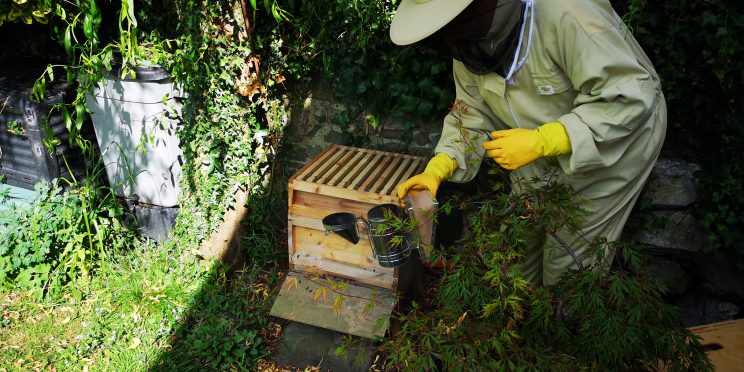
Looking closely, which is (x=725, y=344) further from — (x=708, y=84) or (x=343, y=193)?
(x=343, y=193)

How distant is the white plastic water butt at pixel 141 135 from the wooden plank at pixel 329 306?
1357mm

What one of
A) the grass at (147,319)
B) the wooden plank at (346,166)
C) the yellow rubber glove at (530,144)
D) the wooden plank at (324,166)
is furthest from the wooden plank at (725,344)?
the grass at (147,319)

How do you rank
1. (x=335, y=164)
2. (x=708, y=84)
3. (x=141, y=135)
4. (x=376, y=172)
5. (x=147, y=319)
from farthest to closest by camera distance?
(x=141, y=135)
(x=147, y=319)
(x=335, y=164)
(x=376, y=172)
(x=708, y=84)

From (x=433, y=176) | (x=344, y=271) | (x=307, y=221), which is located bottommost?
(x=344, y=271)

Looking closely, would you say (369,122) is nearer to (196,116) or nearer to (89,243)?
(196,116)

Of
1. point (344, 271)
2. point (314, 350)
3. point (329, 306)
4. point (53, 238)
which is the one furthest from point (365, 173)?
point (53, 238)

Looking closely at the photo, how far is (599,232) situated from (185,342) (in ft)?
7.65

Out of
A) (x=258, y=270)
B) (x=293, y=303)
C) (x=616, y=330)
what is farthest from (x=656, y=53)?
(x=258, y=270)

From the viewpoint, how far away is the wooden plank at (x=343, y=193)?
2693mm

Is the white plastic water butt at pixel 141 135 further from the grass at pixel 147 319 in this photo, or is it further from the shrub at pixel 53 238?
the grass at pixel 147 319

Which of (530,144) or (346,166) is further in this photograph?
(346,166)

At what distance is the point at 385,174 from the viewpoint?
298cm

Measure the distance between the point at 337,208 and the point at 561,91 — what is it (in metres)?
1.27

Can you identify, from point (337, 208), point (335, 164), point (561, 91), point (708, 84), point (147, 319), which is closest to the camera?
point (561, 91)
